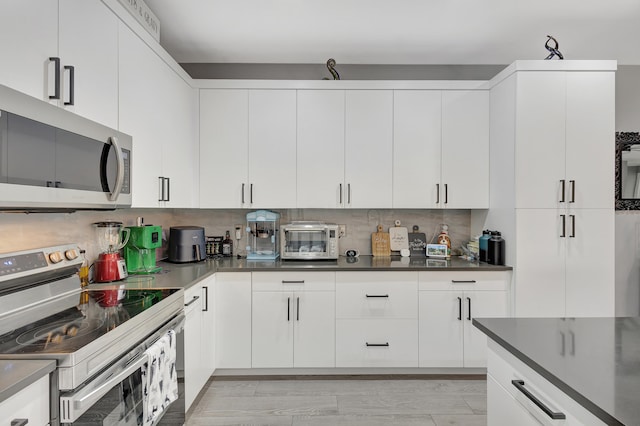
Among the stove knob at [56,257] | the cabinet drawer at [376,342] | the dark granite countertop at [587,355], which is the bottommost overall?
the cabinet drawer at [376,342]

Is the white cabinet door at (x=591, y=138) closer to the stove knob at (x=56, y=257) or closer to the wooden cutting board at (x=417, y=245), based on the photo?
the wooden cutting board at (x=417, y=245)

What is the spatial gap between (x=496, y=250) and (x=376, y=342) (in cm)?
119

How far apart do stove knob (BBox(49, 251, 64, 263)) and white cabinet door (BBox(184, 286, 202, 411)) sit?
69cm

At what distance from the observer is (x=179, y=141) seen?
2.91 meters

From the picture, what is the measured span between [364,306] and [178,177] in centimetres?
174

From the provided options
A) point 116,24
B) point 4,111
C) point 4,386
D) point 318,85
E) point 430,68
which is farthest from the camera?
point 430,68

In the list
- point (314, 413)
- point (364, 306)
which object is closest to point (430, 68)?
point (364, 306)

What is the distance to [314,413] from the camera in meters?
2.50

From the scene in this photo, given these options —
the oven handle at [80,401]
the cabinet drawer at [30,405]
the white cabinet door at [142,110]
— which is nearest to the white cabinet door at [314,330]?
the white cabinet door at [142,110]

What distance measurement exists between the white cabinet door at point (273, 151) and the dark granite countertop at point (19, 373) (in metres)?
2.20

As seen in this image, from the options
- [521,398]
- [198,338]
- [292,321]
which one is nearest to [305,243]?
[292,321]

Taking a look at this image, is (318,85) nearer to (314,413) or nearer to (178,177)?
(178,177)

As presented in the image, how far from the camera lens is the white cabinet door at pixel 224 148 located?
10.6 ft

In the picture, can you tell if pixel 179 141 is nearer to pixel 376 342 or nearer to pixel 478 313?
pixel 376 342
